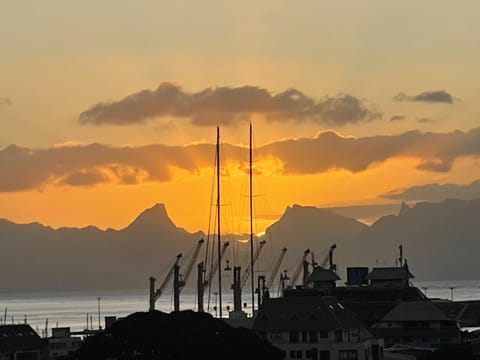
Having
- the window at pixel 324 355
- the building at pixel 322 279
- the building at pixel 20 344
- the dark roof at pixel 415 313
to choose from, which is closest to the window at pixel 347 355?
the window at pixel 324 355

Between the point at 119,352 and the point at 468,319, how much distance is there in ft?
452

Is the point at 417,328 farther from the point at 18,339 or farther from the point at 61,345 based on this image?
the point at 61,345

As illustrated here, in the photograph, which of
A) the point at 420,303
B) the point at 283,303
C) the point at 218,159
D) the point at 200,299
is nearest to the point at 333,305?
the point at 283,303

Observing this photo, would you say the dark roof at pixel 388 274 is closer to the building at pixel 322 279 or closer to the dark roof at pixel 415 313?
the building at pixel 322 279

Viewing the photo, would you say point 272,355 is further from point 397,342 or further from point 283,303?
point 397,342

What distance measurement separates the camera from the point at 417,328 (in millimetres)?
121000

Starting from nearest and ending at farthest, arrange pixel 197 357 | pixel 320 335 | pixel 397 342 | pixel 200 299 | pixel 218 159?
pixel 197 357
pixel 320 335
pixel 397 342
pixel 218 159
pixel 200 299

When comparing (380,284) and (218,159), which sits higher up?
(218,159)

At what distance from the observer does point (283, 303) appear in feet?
308

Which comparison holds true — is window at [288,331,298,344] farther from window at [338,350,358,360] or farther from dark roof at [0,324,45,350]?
dark roof at [0,324,45,350]

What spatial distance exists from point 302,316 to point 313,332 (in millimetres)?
1531

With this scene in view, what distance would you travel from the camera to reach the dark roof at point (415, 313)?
12144 centimetres

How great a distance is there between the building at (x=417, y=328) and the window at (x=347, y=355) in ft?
91.7

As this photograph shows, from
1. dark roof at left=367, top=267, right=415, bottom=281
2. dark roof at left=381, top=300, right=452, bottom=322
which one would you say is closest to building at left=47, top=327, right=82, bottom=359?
dark roof at left=381, top=300, right=452, bottom=322
